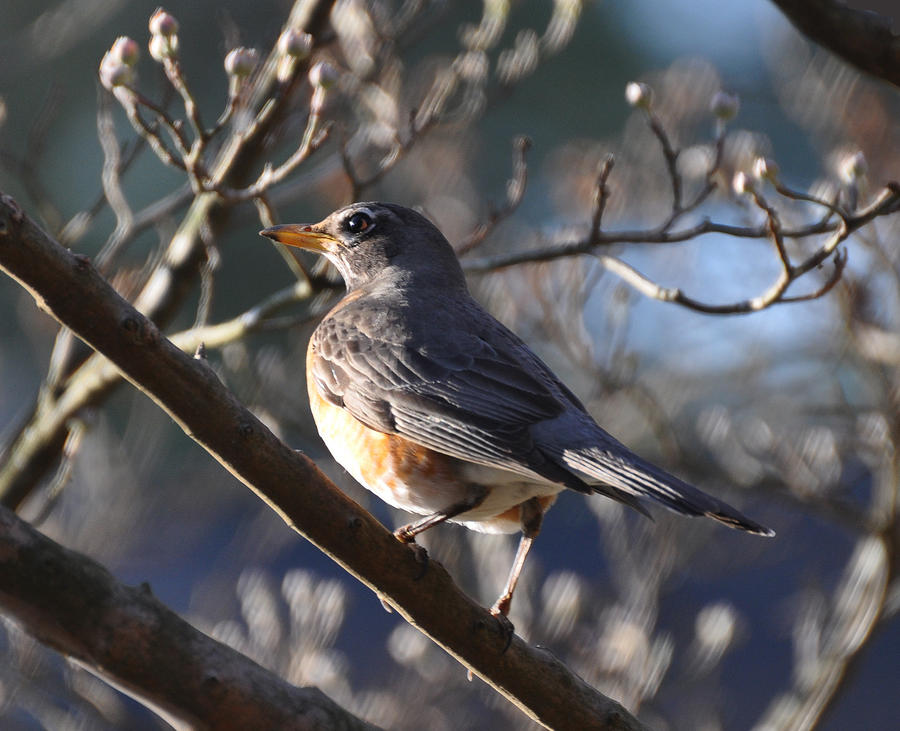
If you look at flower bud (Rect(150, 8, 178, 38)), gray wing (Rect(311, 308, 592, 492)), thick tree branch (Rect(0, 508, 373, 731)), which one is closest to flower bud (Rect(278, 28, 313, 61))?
flower bud (Rect(150, 8, 178, 38))

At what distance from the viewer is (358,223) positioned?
15.9 ft

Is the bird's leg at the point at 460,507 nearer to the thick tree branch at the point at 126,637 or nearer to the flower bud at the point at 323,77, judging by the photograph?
the thick tree branch at the point at 126,637

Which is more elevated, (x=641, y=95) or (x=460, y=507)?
(x=641, y=95)

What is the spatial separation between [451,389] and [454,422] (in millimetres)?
188

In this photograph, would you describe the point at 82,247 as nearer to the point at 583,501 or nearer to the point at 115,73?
the point at 583,501

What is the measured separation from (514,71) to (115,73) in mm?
1804

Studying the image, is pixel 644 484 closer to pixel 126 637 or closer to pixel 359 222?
pixel 126 637

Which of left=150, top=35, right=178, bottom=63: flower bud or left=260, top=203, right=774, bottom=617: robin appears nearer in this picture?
left=260, top=203, right=774, bottom=617: robin

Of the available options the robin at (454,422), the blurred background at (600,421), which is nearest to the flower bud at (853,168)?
the blurred background at (600,421)

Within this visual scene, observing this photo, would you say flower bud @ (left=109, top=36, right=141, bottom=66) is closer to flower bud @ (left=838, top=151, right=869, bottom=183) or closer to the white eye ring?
the white eye ring

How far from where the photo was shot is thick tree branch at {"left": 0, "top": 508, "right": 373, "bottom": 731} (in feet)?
7.91

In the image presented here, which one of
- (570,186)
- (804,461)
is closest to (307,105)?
(570,186)

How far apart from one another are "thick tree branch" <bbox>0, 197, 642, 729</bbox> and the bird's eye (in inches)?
A: 82.5

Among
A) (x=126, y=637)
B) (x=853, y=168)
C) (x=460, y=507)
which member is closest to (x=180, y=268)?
(x=460, y=507)
